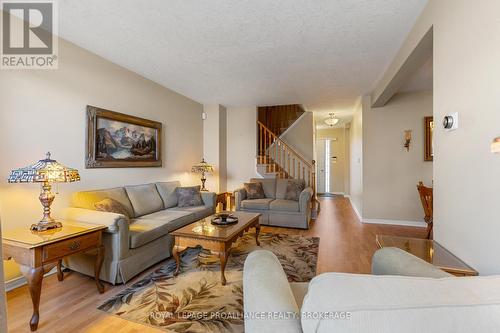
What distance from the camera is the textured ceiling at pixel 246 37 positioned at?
6.86 ft

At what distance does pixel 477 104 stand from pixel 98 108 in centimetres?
375

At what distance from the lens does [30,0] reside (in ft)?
6.93

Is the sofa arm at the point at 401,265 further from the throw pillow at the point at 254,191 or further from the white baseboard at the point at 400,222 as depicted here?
Answer: the white baseboard at the point at 400,222

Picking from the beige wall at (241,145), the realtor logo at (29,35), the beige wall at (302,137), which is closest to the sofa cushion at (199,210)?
the beige wall at (241,145)

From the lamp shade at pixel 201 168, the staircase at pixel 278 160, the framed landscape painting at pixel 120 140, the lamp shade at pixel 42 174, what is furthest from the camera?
the staircase at pixel 278 160

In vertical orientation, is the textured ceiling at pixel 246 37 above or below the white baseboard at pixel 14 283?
above

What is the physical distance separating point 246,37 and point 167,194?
269 cm

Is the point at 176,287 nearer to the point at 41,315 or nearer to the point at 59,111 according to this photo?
the point at 41,315

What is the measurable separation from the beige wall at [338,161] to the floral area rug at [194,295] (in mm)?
6390

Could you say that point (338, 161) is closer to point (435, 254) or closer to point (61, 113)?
point (435, 254)

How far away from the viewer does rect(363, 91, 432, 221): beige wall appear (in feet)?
14.3

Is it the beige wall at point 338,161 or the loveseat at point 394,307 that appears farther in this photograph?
the beige wall at point 338,161

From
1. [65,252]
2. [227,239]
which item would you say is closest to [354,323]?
[227,239]

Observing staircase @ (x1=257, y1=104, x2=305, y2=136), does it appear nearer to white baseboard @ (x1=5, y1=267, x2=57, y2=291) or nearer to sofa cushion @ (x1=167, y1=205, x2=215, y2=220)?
sofa cushion @ (x1=167, y1=205, x2=215, y2=220)
